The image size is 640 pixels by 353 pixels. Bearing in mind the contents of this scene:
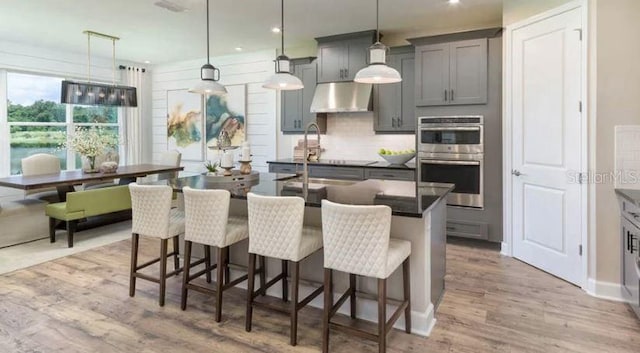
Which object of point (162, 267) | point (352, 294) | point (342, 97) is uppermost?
point (342, 97)

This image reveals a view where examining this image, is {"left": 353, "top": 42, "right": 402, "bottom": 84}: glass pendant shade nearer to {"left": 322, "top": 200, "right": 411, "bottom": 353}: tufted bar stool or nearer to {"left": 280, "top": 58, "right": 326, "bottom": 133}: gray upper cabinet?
{"left": 322, "top": 200, "right": 411, "bottom": 353}: tufted bar stool

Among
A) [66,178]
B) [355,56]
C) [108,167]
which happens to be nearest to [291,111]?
[355,56]

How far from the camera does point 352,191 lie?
296 centimetres

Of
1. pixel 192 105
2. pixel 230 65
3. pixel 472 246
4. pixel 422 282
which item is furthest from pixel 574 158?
pixel 192 105

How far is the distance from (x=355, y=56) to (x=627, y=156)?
11.1ft

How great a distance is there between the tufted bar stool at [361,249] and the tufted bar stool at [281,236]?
23 cm

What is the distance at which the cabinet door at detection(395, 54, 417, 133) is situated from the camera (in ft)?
16.7

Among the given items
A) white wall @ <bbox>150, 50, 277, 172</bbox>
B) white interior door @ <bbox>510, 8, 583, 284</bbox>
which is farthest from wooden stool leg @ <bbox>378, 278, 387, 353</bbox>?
white wall @ <bbox>150, 50, 277, 172</bbox>

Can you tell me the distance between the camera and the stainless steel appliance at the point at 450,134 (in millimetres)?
4555

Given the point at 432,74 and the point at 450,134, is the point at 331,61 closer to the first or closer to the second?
the point at 432,74

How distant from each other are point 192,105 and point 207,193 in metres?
5.37

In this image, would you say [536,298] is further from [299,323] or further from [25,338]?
[25,338]

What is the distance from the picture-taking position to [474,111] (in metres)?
4.59

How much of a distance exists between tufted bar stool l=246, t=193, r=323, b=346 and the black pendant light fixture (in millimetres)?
4714
